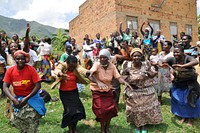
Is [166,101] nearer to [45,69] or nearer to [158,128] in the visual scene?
[158,128]

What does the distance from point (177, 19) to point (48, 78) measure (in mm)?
14123

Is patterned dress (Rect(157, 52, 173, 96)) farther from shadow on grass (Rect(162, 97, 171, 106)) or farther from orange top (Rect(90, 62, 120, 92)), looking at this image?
orange top (Rect(90, 62, 120, 92))

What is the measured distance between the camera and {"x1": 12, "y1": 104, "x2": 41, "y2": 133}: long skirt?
3404 millimetres

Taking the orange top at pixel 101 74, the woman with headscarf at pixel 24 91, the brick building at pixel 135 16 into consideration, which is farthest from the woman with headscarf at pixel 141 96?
the brick building at pixel 135 16

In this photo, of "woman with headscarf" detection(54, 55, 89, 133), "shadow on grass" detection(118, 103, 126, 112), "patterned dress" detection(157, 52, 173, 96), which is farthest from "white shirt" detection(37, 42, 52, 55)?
"patterned dress" detection(157, 52, 173, 96)

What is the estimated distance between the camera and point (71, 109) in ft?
13.7

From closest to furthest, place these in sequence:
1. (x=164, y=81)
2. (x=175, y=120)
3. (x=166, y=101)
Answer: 1. (x=175, y=120)
2. (x=164, y=81)
3. (x=166, y=101)

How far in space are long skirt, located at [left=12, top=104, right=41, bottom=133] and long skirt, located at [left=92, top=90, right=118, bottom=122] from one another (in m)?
1.19

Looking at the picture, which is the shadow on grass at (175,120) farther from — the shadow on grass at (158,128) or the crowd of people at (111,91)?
the shadow on grass at (158,128)

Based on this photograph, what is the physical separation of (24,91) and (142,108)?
93.7 inches

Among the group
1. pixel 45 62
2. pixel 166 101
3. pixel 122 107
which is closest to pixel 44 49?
pixel 45 62

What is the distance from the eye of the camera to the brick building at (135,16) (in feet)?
49.8

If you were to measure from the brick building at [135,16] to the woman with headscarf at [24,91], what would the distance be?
1197 cm

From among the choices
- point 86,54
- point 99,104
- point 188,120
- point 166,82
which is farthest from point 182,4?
point 99,104
